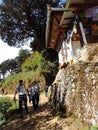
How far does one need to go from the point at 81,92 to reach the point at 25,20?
22072 millimetres

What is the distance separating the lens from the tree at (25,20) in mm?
30297

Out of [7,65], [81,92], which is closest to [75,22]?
[81,92]

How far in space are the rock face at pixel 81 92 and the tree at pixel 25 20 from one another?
63.9 ft

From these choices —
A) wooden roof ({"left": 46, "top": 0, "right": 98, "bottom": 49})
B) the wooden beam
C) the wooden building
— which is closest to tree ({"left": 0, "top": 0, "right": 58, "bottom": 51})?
wooden roof ({"left": 46, "top": 0, "right": 98, "bottom": 49})

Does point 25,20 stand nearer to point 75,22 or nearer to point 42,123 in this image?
point 75,22

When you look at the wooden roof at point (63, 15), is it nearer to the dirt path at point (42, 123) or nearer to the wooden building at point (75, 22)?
the wooden building at point (75, 22)

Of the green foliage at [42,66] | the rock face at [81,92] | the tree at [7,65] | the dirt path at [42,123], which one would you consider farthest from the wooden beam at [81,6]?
the tree at [7,65]

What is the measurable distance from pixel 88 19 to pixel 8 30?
17.2m

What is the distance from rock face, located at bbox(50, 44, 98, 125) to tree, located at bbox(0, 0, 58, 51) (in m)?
19.5

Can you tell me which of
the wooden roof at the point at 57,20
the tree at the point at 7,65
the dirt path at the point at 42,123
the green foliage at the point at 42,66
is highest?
the tree at the point at 7,65

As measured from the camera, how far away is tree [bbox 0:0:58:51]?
99.4 ft

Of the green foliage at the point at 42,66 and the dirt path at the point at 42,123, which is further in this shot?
the green foliage at the point at 42,66

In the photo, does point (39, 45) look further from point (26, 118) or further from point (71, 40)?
point (26, 118)

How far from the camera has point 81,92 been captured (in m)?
9.57
